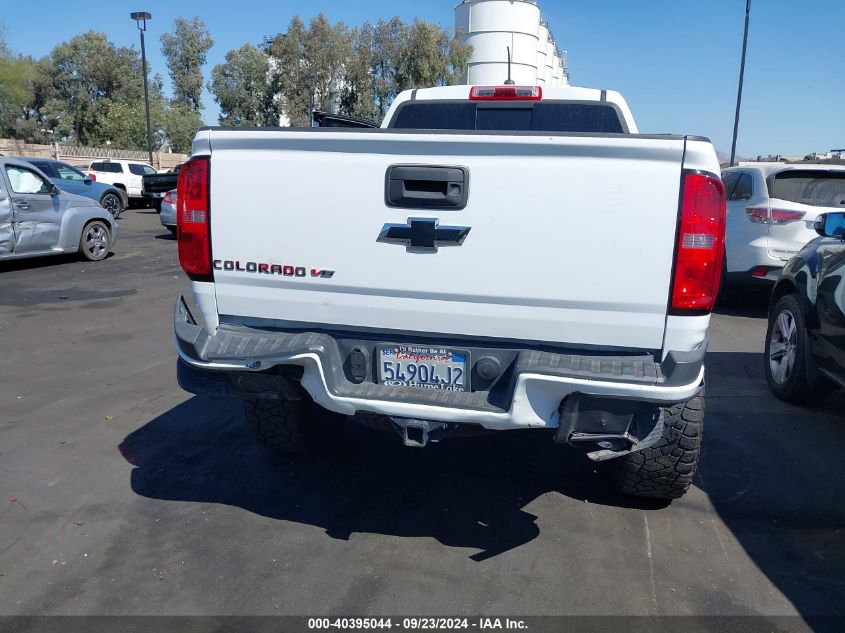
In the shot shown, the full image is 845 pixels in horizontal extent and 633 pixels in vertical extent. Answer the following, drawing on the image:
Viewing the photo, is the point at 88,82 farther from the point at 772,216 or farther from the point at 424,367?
the point at 424,367

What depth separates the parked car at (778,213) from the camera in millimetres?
7957

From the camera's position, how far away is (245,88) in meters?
51.8

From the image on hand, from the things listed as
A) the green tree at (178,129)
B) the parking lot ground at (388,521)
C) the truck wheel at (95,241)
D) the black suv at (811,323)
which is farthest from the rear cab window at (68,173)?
the green tree at (178,129)

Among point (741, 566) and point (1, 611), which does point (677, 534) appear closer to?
point (741, 566)

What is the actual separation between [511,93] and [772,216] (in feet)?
14.9

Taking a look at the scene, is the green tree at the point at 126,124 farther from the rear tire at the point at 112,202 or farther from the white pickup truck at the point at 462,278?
the white pickup truck at the point at 462,278

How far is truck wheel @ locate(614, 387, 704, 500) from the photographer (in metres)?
3.31

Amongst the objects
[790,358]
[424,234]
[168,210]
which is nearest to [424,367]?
[424,234]

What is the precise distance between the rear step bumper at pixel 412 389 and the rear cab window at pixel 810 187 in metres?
6.21

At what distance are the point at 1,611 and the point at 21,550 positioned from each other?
485 mm

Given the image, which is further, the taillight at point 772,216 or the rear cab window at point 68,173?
the rear cab window at point 68,173

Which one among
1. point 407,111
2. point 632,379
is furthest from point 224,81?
point 632,379

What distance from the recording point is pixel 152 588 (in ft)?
9.84

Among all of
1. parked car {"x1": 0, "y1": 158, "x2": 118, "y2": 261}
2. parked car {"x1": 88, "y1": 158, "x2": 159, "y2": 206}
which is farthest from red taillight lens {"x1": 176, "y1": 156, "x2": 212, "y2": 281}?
parked car {"x1": 88, "y1": 158, "x2": 159, "y2": 206}
